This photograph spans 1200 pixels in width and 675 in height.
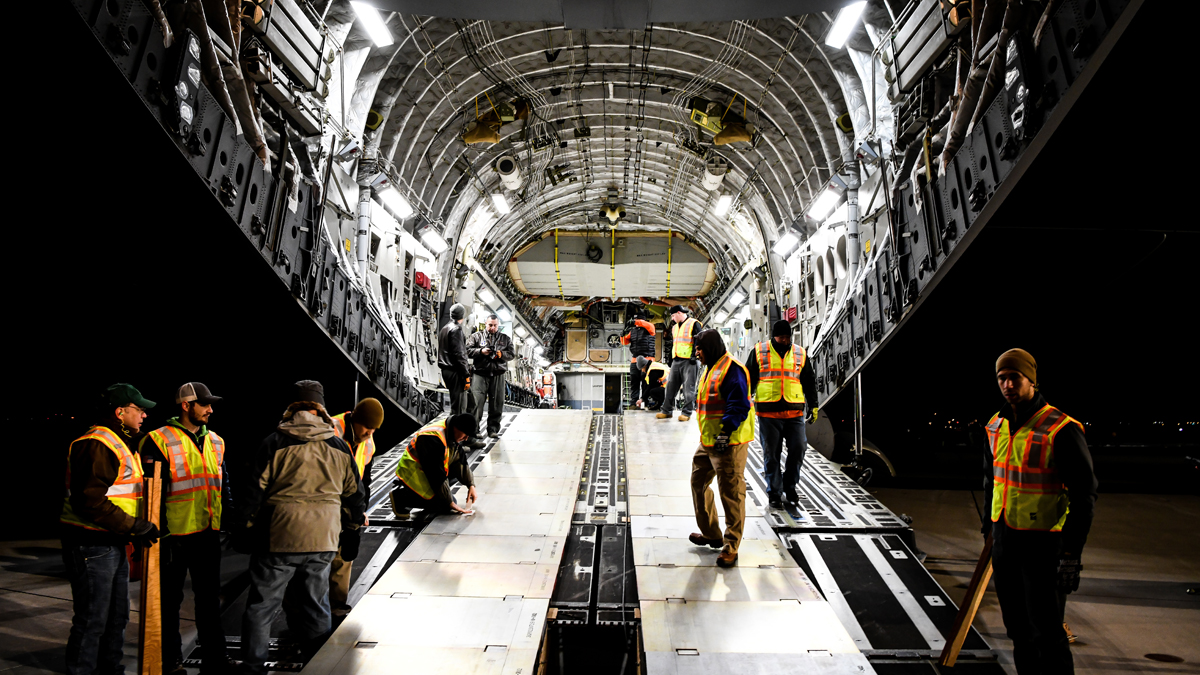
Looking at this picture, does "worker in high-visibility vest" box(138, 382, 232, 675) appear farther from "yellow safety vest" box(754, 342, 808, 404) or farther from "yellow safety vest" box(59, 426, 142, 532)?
"yellow safety vest" box(754, 342, 808, 404)

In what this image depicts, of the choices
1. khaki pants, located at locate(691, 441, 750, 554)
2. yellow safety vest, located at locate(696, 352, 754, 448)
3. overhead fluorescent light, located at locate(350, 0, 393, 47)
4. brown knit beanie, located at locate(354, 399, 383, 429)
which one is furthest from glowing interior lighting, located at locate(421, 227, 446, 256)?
khaki pants, located at locate(691, 441, 750, 554)

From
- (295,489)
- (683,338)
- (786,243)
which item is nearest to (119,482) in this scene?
(295,489)

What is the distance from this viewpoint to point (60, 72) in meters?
3.61

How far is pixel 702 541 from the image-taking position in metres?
4.92

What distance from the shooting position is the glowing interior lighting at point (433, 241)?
13777 millimetres

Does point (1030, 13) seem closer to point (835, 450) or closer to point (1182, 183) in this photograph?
point (1182, 183)

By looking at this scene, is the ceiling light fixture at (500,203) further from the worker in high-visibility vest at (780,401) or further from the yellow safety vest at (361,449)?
the yellow safety vest at (361,449)

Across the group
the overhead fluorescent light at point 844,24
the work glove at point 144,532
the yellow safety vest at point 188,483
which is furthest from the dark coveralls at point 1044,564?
the overhead fluorescent light at point 844,24

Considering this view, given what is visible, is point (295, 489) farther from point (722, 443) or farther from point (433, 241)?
point (433, 241)

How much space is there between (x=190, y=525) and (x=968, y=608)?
479 cm

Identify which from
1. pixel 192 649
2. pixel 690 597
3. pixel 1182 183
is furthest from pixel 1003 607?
pixel 192 649

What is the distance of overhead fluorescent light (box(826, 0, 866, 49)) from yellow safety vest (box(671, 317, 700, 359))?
15.3 ft

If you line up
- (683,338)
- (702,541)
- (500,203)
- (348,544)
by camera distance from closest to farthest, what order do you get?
1. (348,544)
2. (702,541)
3. (683,338)
4. (500,203)

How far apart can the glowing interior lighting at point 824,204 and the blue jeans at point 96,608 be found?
35.5 ft
